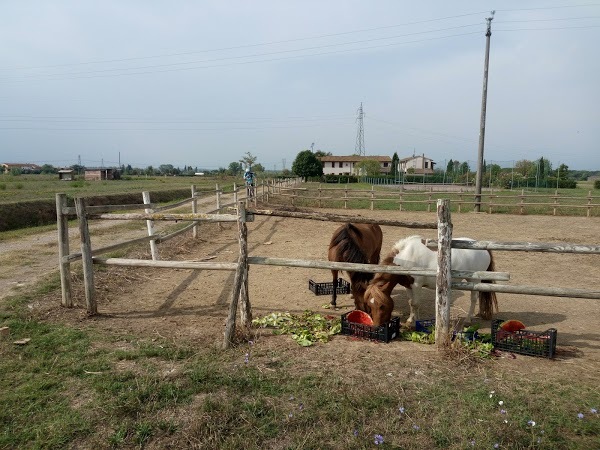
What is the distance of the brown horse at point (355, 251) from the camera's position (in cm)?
503

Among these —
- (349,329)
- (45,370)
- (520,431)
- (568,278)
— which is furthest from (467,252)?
(45,370)

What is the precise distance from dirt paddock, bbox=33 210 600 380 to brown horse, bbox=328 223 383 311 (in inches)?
21.6

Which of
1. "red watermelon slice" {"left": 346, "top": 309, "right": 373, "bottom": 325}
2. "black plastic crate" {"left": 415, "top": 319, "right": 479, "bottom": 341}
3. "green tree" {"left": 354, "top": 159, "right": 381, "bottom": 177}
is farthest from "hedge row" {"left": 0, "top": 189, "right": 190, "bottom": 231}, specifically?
"green tree" {"left": 354, "top": 159, "right": 381, "bottom": 177}

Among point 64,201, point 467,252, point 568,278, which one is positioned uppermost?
point 64,201

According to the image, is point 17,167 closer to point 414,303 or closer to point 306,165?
point 306,165

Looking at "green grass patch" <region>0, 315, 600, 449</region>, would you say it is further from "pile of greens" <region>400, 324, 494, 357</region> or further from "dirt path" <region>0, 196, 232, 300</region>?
"dirt path" <region>0, 196, 232, 300</region>

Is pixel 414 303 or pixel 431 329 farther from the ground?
pixel 414 303

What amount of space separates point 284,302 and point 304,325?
1100 mm

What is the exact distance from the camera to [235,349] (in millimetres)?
4000

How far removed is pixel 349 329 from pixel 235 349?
Result: 1.27 metres

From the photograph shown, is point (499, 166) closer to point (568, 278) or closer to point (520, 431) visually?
point (568, 278)

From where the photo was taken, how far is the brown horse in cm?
503

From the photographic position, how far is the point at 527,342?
391cm

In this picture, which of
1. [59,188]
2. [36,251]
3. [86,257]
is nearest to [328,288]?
[86,257]
